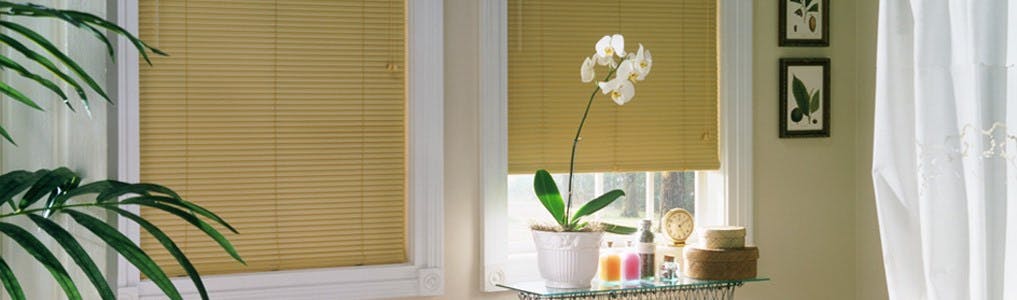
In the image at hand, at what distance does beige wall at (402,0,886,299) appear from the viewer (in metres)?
4.08

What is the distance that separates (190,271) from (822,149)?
3.37m

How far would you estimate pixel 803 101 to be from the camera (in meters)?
4.11

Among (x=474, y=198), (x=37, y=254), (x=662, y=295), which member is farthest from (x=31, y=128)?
(x=662, y=295)

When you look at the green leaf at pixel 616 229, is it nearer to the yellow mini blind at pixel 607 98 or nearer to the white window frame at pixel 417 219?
the yellow mini blind at pixel 607 98

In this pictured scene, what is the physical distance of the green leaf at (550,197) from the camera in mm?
3475

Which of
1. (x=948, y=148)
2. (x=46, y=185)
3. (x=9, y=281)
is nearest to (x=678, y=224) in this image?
(x=948, y=148)

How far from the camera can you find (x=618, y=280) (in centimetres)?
365

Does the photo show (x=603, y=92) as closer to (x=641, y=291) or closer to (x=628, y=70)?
(x=628, y=70)

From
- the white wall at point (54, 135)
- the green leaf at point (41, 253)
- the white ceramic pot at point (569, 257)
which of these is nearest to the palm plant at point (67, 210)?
the green leaf at point (41, 253)

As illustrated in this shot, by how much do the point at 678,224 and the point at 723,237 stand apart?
0.61 ft

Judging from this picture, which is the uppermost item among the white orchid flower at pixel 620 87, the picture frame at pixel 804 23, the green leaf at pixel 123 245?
the picture frame at pixel 804 23

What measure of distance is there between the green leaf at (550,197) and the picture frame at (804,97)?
107 centimetres

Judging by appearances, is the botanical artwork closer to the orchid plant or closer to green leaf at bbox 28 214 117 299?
the orchid plant

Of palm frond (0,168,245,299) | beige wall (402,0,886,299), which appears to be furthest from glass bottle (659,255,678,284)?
palm frond (0,168,245,299)
